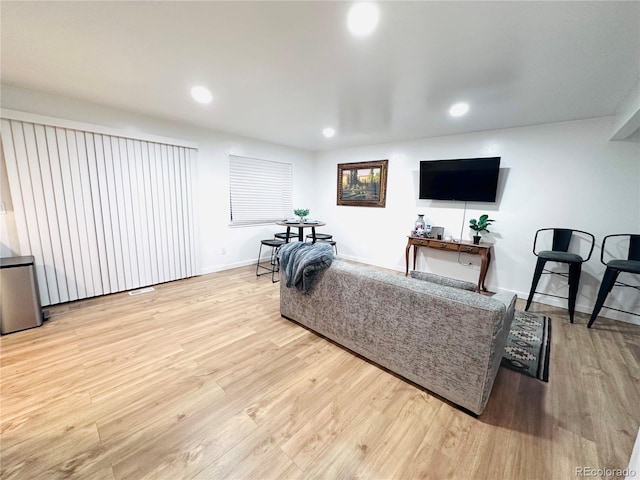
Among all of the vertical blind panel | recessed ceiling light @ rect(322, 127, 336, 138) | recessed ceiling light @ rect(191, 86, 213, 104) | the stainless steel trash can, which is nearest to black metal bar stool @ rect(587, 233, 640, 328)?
recessed ceiling light @ rect(322, 127, 336, 138)

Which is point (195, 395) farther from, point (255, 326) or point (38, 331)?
point (38, 331)

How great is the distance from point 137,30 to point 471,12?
1.99 metres

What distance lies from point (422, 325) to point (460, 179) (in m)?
2.92

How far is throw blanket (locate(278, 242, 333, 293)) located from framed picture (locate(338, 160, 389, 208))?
2.78m

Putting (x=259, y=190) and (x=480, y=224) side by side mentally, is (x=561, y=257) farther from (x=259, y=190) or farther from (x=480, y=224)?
(x=259, y=190)

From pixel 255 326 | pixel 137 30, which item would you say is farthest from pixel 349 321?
pixel 137 30

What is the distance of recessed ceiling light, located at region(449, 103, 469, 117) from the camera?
2.65 m

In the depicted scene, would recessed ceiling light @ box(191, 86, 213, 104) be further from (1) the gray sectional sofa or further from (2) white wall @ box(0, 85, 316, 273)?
(1) the gray sectional sofa

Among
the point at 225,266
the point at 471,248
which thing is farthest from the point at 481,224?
the point at 225,266

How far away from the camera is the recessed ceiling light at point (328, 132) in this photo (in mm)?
3763

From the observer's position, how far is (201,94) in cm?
255

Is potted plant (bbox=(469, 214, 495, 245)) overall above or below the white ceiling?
below

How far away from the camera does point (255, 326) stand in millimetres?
2570
